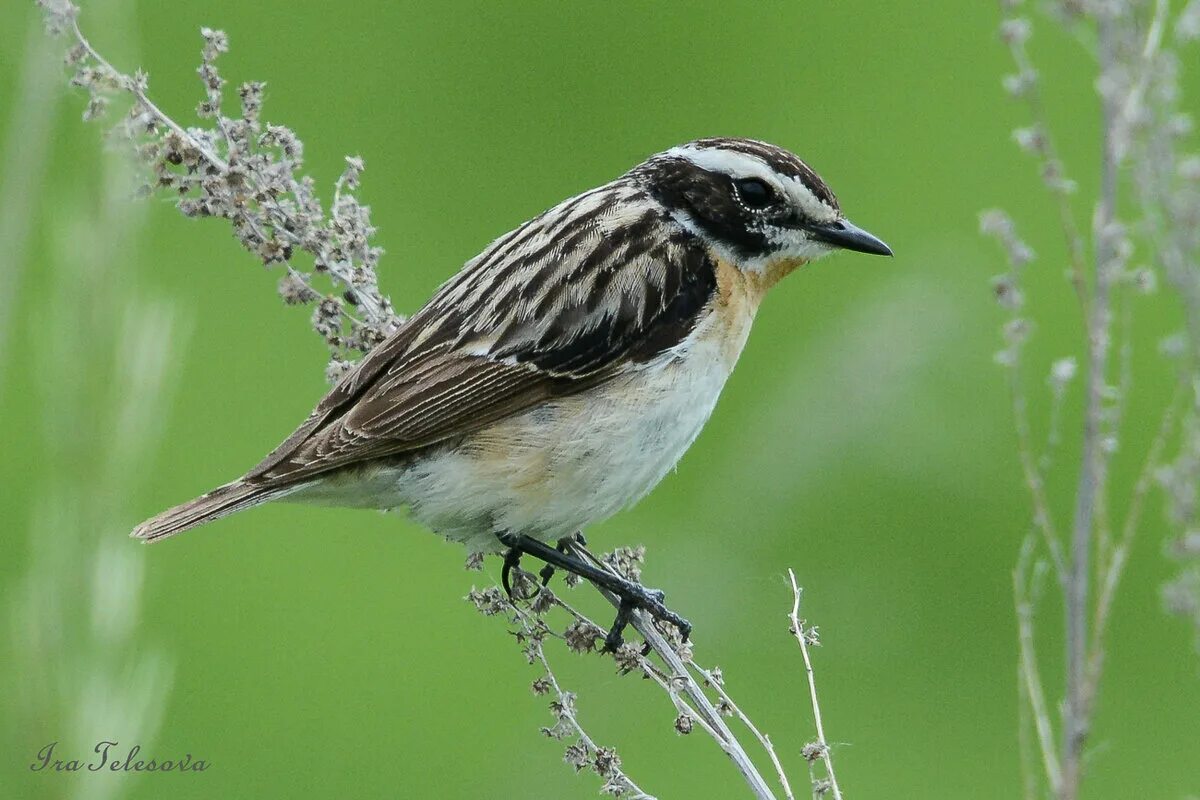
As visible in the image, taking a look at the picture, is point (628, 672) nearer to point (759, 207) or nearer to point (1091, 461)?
point (759, 207)

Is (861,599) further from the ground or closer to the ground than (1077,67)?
closer to the ground

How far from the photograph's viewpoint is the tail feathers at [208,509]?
14.1 feet

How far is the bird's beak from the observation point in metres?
4.79

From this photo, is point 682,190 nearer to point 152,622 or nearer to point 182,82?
point 152,622

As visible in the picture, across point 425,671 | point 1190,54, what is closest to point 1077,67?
point 1190,54

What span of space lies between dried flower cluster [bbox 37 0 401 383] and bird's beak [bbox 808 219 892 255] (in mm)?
1284

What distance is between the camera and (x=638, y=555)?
436 centimetres

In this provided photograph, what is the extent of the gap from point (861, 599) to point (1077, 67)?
20.2ft

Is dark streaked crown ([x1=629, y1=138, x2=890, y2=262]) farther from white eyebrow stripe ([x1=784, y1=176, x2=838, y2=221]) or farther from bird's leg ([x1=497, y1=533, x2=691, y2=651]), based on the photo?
bird's leg ([x1=497, y1=533, x2=691, y2=651])

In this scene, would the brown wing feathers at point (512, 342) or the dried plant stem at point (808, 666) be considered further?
the brown wing feathers at point (512, 342)

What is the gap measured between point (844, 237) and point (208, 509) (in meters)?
1.94

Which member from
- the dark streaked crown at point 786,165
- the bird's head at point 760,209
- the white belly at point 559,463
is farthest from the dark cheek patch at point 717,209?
the white belly at point 559,463

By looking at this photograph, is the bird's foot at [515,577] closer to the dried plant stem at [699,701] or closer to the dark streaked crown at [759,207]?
the dried plant stem at [699,701]

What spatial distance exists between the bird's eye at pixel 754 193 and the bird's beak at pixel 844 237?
0.49 feet
